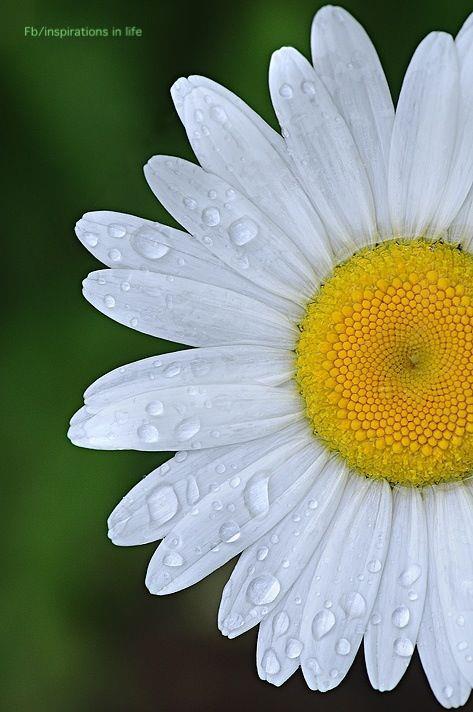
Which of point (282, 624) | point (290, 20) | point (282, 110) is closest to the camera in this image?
point (282, 110)

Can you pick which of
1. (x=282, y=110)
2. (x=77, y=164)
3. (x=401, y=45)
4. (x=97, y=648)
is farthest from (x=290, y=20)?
(x=97, y=648)

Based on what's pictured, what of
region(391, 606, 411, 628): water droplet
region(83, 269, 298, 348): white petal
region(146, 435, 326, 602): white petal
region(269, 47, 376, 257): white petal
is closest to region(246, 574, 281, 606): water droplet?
region(146, 435, 326, 602): white petal

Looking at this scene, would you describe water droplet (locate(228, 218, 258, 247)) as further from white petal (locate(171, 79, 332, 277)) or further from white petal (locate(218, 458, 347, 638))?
white petal (locate(218, 458, 347, 638))

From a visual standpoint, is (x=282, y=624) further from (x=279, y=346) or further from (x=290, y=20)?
(x=290, y=20)

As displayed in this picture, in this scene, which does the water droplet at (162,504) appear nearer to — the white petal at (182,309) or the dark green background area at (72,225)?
the white petal at (182,309)

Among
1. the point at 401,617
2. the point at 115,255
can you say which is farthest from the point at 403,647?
the point at 115,255

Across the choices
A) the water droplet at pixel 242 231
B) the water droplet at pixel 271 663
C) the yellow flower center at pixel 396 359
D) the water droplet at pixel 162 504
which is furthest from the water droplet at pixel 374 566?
the water droplet at pixel 242 231
